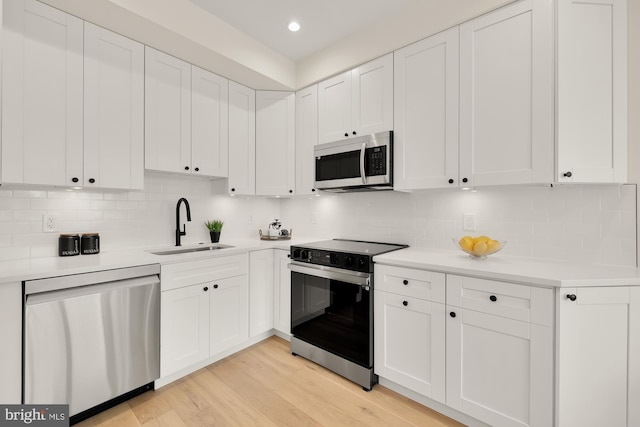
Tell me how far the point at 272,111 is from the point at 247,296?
6.23 ft

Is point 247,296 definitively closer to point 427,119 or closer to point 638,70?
point 427,119

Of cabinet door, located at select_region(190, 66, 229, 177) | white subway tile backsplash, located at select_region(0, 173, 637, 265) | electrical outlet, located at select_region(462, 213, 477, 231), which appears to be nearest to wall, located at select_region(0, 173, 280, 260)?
white subway tile backsplash, located at select_region(0, 173, 637, 265)

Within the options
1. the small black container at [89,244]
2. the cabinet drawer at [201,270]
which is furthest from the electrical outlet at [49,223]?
the cabinet drawer at [201,270]

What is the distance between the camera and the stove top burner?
6.87 feet

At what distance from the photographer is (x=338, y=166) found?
103 inches

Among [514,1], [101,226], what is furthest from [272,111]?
[514,1]

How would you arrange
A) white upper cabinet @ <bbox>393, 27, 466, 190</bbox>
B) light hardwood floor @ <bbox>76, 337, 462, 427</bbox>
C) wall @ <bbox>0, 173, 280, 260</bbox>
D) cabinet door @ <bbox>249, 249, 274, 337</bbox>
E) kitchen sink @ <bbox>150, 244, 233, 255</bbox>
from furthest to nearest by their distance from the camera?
cabinet door @ <bbox>249, 249, 274, 337</bbox>, kitchen sink @ <bbox>150, 244, 233, 255</bbox>, white upper cabinet @ <bbox>393, 27, 466, 190</bbox>, wall @ <bbox>0, 173, 280, 260</bbox>, light hardwood floor @ <bbox>76, 337, 462, 427</bbox>

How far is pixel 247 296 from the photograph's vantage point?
2.63 m

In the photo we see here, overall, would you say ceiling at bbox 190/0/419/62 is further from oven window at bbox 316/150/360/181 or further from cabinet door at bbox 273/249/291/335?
cabinet door at bbox 273/249/291/335

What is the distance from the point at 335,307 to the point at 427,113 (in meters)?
1.65

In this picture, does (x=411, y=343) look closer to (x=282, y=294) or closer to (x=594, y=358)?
(x=594, y=358)

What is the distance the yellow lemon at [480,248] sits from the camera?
1.85 meters

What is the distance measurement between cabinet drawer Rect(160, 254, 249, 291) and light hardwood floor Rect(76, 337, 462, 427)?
29.7 inches

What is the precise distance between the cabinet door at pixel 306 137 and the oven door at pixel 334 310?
0.89 meters
